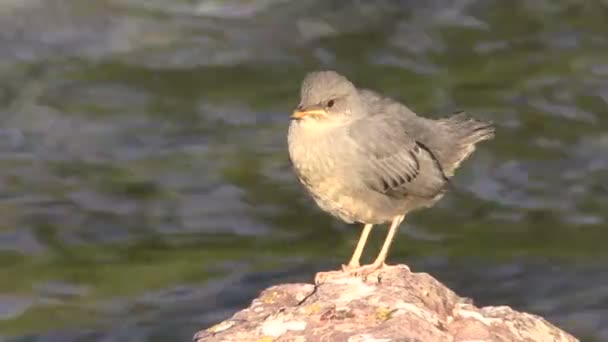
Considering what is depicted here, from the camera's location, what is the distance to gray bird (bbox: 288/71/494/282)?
587 centimetres

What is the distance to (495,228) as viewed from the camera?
8938 millimetres

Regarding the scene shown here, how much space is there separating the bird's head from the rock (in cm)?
106

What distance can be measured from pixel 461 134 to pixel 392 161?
664 millimetres

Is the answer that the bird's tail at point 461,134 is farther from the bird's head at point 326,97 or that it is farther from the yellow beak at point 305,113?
the yellow beak at point 305,113

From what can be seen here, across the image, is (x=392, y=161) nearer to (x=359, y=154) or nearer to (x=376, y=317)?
(x=359, y=154)

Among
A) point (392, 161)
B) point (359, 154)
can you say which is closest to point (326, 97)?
point (359, 154)

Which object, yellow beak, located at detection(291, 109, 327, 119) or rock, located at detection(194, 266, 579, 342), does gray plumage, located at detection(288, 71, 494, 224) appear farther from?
rock, located at detection(194, 266, 579, 342)

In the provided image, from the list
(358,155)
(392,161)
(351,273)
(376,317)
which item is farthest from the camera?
(392,161)

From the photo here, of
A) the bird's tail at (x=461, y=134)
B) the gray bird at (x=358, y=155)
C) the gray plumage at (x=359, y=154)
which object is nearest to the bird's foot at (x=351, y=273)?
the gray bird at (x=358, y=155)

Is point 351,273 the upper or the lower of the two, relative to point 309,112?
lower

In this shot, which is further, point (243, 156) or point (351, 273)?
point (243, 156)

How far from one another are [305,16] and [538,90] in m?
2.45

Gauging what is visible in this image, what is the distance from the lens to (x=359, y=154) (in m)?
5.98

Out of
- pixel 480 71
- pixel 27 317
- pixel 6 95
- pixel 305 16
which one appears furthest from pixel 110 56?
pixel 27 317
